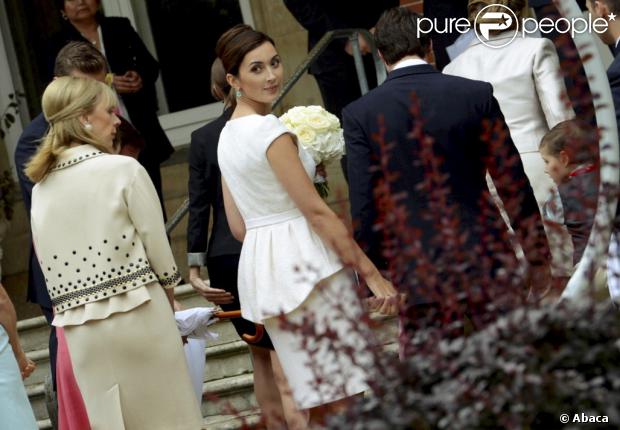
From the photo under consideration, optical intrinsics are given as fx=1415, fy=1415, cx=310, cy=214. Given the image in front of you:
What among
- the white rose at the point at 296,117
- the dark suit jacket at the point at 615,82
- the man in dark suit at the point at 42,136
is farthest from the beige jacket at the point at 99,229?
the dark suit jacket at the point at 615,82

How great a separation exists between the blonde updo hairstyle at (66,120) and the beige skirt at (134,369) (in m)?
0.61

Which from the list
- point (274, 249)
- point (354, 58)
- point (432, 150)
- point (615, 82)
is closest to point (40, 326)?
point (354, 58)

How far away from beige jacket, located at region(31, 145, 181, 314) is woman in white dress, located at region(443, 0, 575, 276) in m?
1.85

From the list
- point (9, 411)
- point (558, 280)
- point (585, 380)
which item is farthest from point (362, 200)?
point (585, 380)

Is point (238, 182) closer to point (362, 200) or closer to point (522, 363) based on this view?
point (362, 200)

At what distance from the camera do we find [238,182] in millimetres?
5387

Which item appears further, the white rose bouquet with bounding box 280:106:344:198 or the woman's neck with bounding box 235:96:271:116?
the white rose bouquet with bounding box 280:106:344:198

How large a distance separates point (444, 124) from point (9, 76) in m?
6.87

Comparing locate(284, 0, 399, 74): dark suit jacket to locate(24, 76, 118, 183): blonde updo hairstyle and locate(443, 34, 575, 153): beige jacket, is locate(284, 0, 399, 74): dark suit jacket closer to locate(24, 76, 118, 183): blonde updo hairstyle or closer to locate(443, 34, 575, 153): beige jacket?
locate(443, 34, 575, 153): beige jacket

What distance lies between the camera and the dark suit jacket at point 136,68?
28.3ft

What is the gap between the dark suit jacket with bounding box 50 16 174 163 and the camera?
8.63m

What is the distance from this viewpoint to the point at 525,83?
20.5 ft

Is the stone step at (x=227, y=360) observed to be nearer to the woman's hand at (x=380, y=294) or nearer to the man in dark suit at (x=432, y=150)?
the man in dark suit at (x=432, y=150)

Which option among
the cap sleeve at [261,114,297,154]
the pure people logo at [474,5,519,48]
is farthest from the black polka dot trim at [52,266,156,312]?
the pure people logo at [474,5,519,48]
